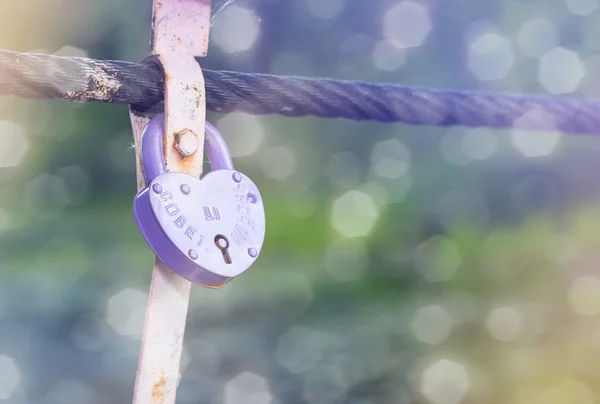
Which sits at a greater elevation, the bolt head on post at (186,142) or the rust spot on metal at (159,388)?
the bolt head on post at (186,142)

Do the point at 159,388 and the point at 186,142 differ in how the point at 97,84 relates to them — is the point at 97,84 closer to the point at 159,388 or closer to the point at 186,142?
the point at 186,142

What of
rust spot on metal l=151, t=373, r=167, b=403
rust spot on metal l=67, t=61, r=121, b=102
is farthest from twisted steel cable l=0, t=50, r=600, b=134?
rust spot on metal l=151, t=373, r=167, b=403

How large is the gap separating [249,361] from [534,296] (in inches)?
43.9

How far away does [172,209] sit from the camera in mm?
374

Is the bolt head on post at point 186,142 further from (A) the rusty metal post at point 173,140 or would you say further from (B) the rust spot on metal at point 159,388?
(B) the rust spot on metal at point 159,388

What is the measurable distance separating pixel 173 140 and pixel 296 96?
0.13 metres

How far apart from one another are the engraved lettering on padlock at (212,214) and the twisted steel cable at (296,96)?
0.25 feet

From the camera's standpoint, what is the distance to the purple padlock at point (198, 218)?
0.37 meters

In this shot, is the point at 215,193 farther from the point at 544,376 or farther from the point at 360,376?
the point at 544,376

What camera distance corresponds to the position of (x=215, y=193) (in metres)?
0.40

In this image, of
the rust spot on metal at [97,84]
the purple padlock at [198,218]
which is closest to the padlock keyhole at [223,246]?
the purple padlock at [198,218]

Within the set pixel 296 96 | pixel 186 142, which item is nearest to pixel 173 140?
pixel 186 142

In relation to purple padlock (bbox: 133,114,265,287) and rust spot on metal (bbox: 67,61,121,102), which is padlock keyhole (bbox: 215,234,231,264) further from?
rust spot on metal (bbox: 67,61,121,102)

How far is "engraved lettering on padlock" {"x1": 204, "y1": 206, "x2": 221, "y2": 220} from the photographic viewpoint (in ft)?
1.29
